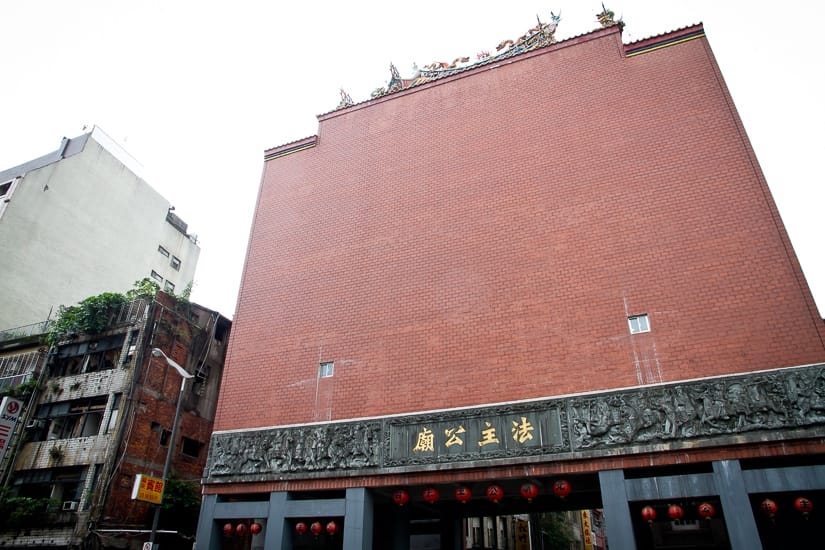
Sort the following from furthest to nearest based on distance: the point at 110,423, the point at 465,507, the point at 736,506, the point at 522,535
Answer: the point at 522,535
the point at 110,423
the point at 465,507
the point at 736,506

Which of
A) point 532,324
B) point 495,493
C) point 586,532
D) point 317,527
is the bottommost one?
point 317,527

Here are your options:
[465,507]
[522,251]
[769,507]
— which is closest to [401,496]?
[465,507]

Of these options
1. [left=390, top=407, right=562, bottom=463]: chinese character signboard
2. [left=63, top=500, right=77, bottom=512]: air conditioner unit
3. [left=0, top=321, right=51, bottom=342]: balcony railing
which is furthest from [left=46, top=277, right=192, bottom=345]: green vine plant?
[left=390, top=407, right=562, bottom=463]: chinese character signboard

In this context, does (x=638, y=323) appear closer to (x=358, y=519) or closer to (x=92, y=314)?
(x=358, y=519)

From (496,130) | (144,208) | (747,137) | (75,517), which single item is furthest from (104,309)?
(747,137)

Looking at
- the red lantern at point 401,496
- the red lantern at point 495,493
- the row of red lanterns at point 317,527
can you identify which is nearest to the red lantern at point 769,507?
the red lantern at point 495,493

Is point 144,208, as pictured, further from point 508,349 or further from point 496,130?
point 508,349

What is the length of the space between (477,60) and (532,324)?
1020 centimetres

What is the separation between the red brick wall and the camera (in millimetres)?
13516

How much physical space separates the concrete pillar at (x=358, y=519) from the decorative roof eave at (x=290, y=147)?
41.0 ft

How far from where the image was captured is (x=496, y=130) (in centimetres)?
1814

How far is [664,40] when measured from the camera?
16906 mm

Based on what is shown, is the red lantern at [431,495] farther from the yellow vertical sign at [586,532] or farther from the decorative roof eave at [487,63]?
the yellow vertical sign at [586,532]

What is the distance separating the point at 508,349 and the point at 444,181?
610 centimetres
